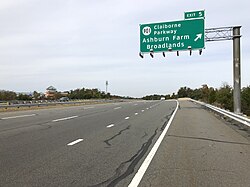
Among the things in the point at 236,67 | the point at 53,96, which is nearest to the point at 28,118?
the point at 236,67

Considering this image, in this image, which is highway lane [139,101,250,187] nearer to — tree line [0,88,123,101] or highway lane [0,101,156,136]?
highway lane [0,101,156,136]

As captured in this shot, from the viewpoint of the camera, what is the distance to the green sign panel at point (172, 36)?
31222 mm

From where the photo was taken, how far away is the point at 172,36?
32.1 metres

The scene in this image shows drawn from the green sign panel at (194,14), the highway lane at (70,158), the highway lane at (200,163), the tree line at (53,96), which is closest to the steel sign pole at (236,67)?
the green sign panel at (194,14)

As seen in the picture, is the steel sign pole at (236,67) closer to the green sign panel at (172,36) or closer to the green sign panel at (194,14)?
the green sign panel at (172,36)

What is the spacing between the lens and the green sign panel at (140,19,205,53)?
102 ft

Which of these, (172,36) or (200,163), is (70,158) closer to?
(200,163)

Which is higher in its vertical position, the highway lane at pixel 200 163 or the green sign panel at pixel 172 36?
the green sign panel at pixel 172 36

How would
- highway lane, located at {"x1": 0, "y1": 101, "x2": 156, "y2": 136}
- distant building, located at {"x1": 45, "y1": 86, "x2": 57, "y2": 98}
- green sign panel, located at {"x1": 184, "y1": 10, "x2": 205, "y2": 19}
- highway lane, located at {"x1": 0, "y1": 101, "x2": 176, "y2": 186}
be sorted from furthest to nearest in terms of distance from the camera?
distant building, located at {"x1": 45, "y1": 86, "x2": 57, "y2": 98}, green sign panel, located at {"x1": 184, "y1": 10, "x2": 205, "y2": 19}, highway lane, located at {"x1": 0, "y1": 101, "x2": 156, "y2": 136}, highway lane, located at {"x1": 0, "y1": 101, "x2": 176, "y2": 186}

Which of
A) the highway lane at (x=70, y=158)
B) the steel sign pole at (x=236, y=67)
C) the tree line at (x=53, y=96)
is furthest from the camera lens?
the tree line at (x=53, y=96)

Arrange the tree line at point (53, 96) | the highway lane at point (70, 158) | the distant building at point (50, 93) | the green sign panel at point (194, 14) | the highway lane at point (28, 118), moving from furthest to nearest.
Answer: the distant building at point (50, 93) < the tree line at point (53, 96) < the green sign panel at point (194, 14) < the highway lane at point (28, 118) < the highway lane at point (70, 158)

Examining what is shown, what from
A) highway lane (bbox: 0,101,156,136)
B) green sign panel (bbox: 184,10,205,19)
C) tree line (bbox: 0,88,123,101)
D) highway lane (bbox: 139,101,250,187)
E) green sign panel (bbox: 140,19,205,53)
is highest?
green sign panel (bbox: 184,10,205,19)

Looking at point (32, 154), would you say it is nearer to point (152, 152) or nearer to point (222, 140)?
point (152, 152)

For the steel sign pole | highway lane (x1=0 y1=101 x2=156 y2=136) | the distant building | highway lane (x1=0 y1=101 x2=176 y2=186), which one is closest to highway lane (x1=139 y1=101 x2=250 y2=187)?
highway lane (x1=0 y1=101 x2=176 y2=186)
